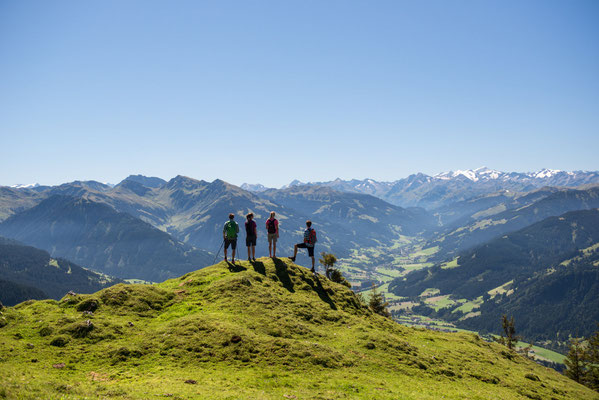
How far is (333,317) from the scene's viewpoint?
3225cm

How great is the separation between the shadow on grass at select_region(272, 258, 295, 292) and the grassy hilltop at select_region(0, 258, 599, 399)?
196 millimetres

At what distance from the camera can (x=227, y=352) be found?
22.3 meters

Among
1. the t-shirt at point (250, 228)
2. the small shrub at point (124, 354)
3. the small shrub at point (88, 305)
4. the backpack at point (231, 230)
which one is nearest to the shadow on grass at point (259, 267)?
the t-shirt at point (250, 228)

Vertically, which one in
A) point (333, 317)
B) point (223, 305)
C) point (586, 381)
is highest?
point (223, 305)

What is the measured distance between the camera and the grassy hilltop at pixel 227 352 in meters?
18.3

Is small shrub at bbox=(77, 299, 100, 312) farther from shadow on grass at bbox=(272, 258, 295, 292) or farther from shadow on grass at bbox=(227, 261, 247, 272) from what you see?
shadow on grass at bbox=(272, 258, 295, 292)

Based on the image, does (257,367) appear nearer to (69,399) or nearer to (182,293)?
(69,399)

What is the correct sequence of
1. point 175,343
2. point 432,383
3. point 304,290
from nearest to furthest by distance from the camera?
point 175,343
point 432,383
point 304,290

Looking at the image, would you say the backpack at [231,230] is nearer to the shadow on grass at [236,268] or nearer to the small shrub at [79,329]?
the shadow on grass at [236,268]

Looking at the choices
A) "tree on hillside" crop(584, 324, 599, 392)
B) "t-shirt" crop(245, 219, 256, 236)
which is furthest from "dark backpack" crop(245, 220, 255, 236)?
"tree on hillside" crop(584, 324, 599, 392)

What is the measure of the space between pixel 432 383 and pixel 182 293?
23.6m

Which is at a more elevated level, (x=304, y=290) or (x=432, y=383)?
(x=304, y=290)

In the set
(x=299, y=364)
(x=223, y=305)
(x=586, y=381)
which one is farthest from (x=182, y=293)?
(x=586, y=381)

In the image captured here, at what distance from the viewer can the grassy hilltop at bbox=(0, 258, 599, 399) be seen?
18297 mm
